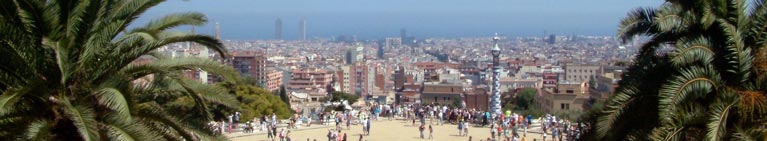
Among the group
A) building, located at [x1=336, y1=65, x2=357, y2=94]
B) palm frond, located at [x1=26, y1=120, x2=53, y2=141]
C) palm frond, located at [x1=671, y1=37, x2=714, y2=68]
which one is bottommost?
building, located at [x1=336, y1=65, x2=357, y2=94]

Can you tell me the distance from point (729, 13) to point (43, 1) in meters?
4.15

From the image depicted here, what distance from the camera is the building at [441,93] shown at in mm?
69875

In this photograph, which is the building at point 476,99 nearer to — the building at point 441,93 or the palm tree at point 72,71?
the building at point 441,93

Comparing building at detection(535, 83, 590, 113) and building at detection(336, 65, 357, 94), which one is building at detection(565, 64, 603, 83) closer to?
building at detection(336, 65, 357, 94)

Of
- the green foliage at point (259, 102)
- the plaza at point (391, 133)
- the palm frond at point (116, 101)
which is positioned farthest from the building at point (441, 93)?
the palm frond at point (116, 101)

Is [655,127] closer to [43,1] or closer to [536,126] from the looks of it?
[43,1]

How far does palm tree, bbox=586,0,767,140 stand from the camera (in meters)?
6.32

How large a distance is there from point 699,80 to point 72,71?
3.65 m

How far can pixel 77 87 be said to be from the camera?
5.94m

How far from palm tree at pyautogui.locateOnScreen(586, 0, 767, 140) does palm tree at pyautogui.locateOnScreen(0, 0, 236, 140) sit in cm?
294

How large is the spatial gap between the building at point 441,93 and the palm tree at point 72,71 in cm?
6282

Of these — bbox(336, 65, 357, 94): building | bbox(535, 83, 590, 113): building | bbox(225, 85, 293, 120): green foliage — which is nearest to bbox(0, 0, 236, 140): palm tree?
bbox(225, 85, 293, 120): green foliage

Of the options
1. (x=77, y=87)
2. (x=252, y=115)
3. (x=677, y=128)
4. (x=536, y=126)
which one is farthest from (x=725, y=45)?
(x=252, y=115)

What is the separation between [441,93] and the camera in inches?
2835
